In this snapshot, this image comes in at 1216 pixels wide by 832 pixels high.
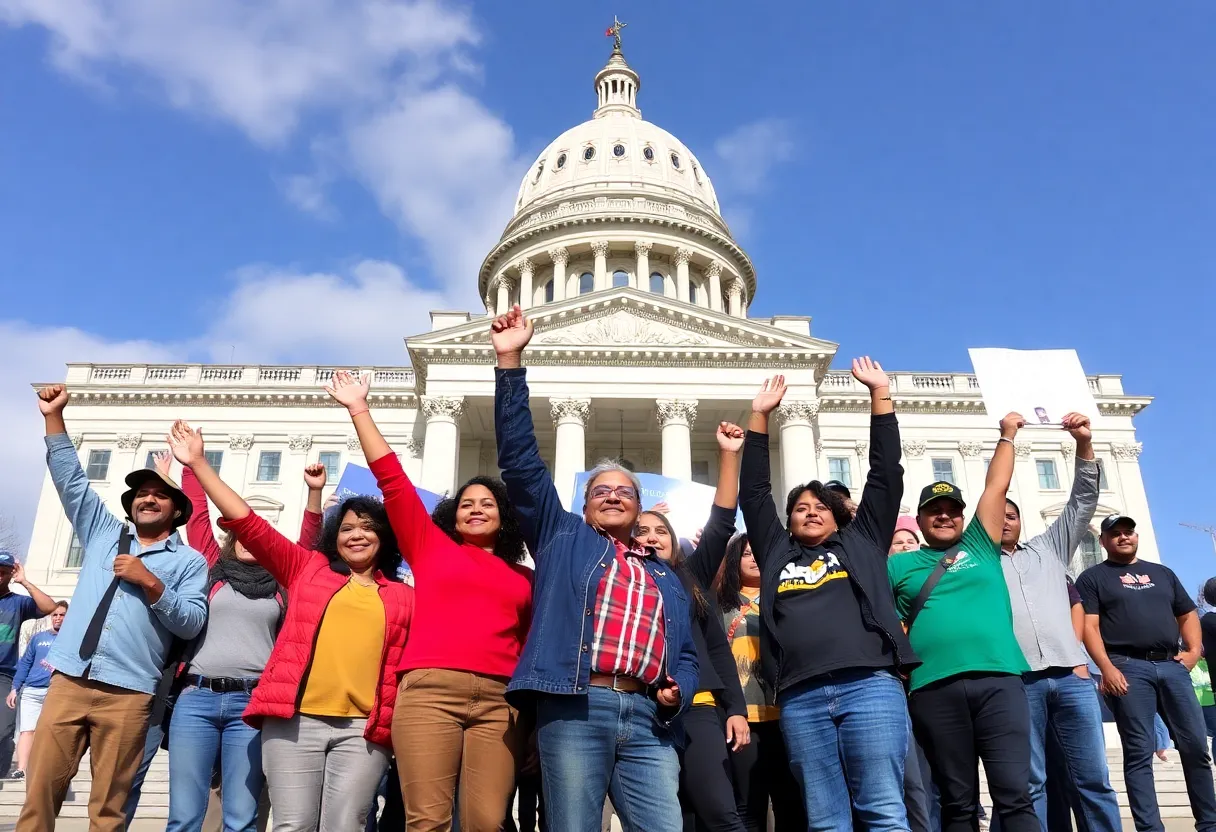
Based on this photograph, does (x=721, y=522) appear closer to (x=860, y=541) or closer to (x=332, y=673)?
(x=860, y=541)

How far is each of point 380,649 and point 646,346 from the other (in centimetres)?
2790

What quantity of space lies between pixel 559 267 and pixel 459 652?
1851 inches

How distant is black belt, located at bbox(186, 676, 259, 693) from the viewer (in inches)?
201

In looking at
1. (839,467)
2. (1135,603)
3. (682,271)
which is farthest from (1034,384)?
(682,271)

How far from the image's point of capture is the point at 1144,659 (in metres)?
6.68

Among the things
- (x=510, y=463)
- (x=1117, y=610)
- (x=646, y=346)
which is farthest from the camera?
(x=646, y=346)

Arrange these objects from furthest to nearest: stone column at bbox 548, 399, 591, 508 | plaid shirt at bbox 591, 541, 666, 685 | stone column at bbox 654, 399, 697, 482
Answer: stone column at bbox 654, 399, 697, 482
stone column at bbox 548, 399, 591, 508
plaid shirt at bbox 591, 541, 666, 685

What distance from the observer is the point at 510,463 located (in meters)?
4.11

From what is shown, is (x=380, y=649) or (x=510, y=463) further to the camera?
(x=380, y=649)

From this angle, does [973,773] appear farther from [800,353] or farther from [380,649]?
[800,353]

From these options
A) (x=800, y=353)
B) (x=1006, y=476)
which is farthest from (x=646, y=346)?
(x=1006, y=476)

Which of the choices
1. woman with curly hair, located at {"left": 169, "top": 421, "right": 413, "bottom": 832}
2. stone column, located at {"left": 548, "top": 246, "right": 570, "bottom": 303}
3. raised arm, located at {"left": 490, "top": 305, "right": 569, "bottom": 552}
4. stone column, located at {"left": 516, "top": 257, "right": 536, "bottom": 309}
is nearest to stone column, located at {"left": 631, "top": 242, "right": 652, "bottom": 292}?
stone column, located at {"left": 548, "top": 246, "right": 570, "bottom": 303}

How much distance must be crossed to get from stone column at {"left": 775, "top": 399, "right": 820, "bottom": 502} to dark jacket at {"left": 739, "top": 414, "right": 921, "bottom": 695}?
24.8 metres

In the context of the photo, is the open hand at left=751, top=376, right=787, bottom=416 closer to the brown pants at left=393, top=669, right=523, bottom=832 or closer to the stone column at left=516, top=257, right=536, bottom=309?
the brown pants at left=393, top=669, right=523, bottom=832
